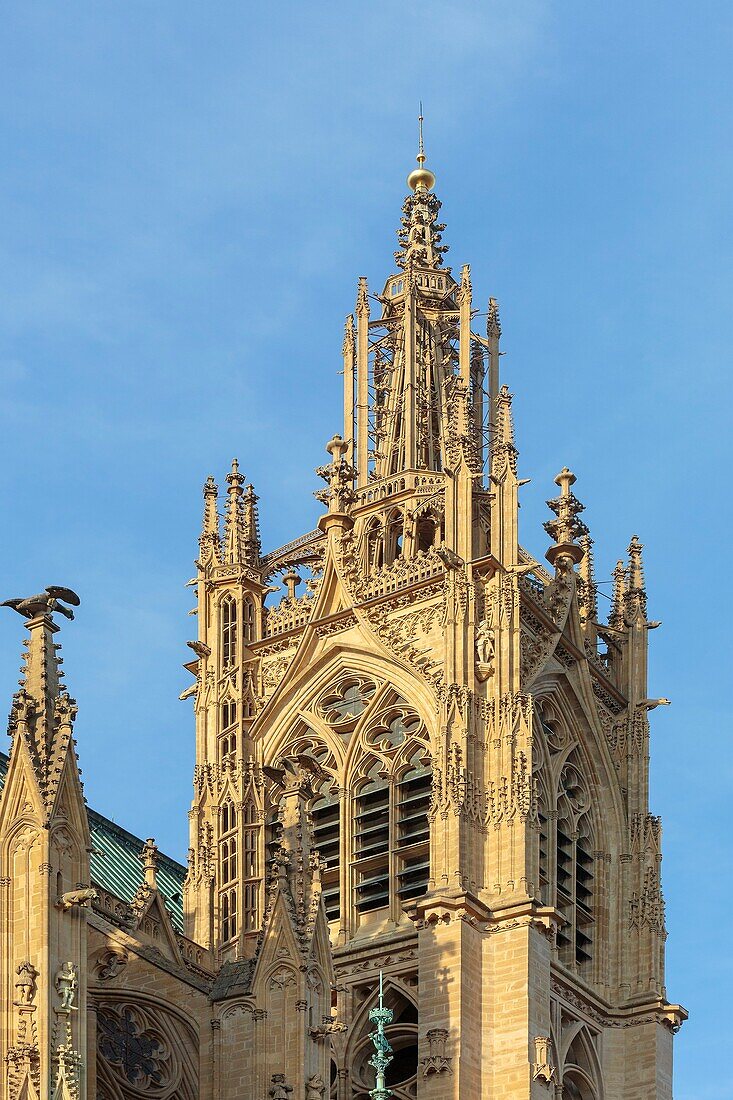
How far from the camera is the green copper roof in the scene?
64188mm

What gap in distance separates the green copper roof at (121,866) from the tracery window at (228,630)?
161 inches

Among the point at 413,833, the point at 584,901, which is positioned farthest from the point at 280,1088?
the point at 584,901

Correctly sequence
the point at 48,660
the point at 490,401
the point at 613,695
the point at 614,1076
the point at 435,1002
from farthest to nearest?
the point at 490,401
the point at 613,695
the point at 614,1076
the point at 435,1002
the point at 48,660

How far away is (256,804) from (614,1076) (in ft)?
28.3

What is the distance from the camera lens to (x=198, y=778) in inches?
2589

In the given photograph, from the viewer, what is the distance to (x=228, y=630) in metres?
67.8

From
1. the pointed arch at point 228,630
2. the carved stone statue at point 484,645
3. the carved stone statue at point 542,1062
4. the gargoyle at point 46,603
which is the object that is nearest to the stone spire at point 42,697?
the gargoyle at point 46,603

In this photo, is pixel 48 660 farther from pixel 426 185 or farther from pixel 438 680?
pixel 426 185

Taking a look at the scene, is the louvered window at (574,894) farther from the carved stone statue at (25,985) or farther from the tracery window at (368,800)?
the carved stone statue at (25,985)

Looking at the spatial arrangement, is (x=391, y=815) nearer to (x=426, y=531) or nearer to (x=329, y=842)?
(x=329, y=842)

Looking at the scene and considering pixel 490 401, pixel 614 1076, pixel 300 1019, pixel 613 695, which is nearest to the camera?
pixel 300 1019

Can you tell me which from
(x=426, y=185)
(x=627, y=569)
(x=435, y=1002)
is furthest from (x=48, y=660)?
(x=426, y=185)

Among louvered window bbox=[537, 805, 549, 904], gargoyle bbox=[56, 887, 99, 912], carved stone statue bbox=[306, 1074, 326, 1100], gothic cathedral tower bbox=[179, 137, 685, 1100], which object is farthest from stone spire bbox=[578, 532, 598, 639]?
gargoyle bbox=[56, 887, 99, 912]

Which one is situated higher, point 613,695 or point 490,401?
point 490,401
